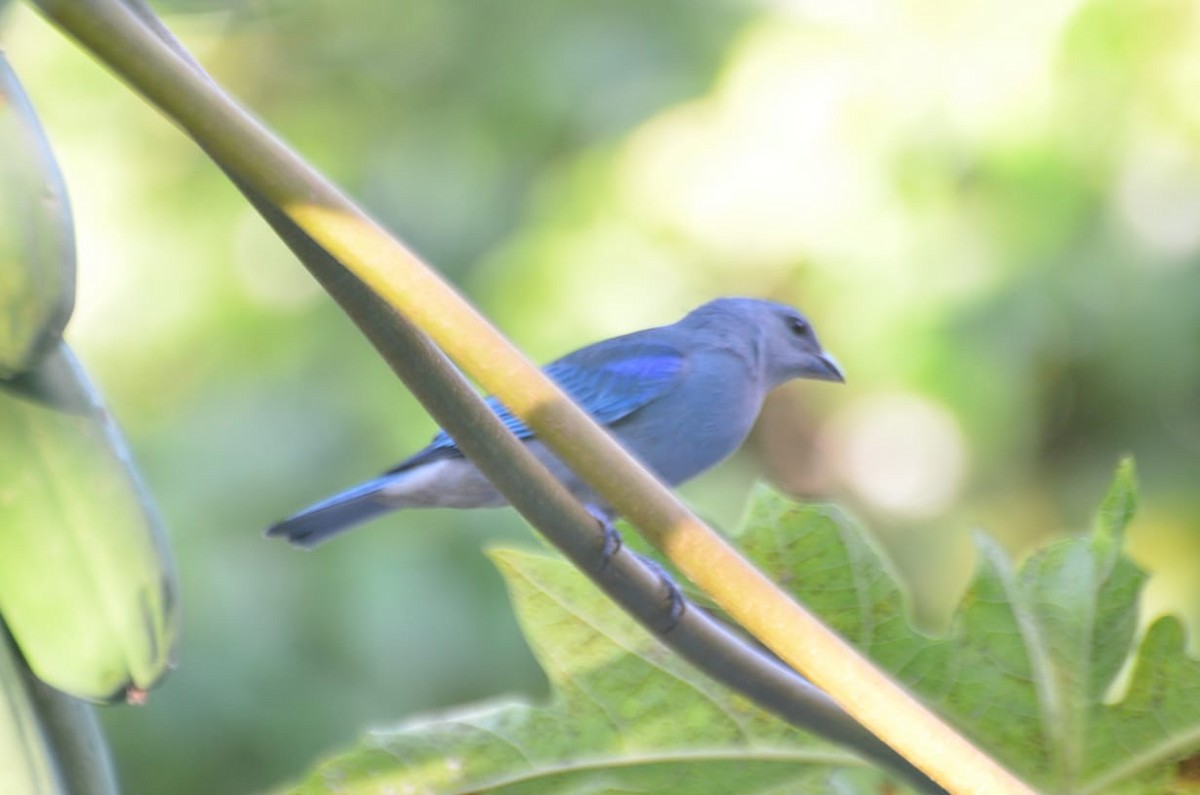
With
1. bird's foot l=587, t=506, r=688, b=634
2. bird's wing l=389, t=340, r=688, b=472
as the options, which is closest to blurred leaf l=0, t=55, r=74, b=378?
bird's foot l=587, t=506, r=688, b=634

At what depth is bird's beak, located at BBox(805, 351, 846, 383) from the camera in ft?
5.02

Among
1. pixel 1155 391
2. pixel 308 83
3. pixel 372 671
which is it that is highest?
pixel 308 83

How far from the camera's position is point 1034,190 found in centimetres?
313

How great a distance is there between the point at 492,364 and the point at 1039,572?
555 mm

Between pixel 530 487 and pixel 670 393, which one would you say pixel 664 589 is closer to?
pixel 530 487

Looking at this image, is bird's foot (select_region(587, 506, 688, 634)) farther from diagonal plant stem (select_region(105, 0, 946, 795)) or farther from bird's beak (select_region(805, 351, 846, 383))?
bird's beak (select_region(805, 351, 846, 383))

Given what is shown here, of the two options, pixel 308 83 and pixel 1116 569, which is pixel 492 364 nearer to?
pixel 1116 569

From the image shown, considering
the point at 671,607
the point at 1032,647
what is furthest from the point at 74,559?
the point at 1032,647

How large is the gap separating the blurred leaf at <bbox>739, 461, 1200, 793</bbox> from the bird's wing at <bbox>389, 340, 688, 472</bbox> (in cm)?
65

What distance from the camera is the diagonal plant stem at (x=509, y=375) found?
24.2 inches

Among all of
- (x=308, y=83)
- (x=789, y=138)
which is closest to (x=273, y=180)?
(x=789, y=138)

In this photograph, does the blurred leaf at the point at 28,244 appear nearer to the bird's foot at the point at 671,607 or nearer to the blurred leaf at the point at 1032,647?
the bird's foot at the point at 671,607

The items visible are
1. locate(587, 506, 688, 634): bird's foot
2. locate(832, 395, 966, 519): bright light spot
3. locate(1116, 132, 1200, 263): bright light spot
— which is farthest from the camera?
locate(1116, 132, 1200, 263): bright light spot

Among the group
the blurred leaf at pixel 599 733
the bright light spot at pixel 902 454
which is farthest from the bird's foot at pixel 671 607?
the bright light spot at pixel 902 454
